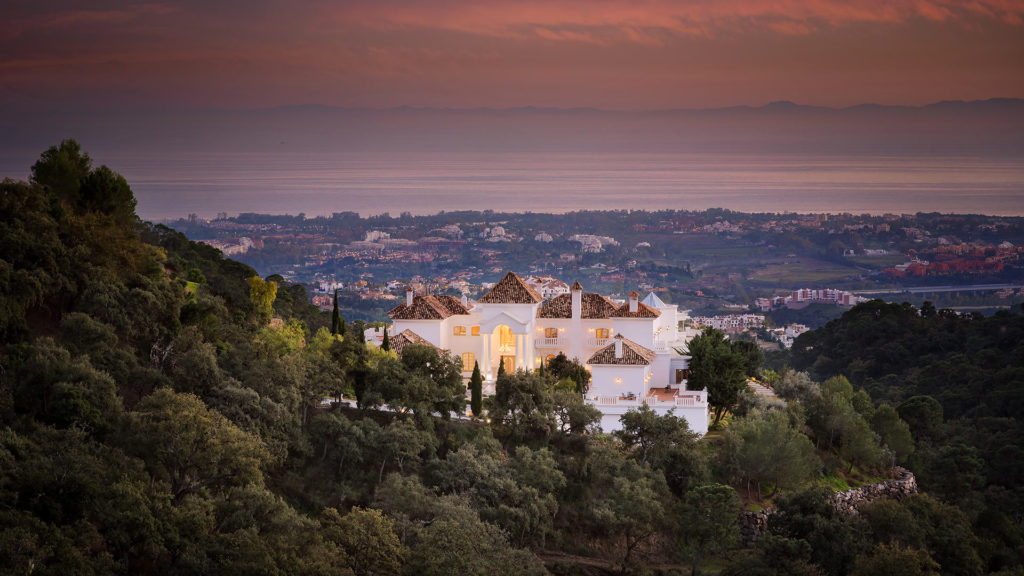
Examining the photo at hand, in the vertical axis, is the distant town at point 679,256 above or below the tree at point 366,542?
above

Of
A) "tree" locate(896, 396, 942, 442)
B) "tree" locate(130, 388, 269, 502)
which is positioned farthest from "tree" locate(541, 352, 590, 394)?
"tree" locate(896, 396, 942, 442)

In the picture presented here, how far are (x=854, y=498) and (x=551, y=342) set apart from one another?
14.2 metres

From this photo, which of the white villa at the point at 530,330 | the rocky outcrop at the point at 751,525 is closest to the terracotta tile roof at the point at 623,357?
the white villa at the point at 530,330

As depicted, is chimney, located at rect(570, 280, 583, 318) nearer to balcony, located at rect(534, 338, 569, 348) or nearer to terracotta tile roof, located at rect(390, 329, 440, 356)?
balcony, located at rect(534, 338, 569, 348)

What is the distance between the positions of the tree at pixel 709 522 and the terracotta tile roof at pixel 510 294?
13.1 meters

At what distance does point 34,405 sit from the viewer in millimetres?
29172

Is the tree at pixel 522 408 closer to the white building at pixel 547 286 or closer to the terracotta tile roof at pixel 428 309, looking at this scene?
the terracotta tile roof at pixel 428 309

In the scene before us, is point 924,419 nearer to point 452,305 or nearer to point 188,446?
point 452,305

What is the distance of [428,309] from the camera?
148 ft

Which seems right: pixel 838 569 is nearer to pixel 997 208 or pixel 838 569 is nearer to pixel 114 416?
pixel 114 416

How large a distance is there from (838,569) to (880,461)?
47.6ft

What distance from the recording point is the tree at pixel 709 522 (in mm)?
34969

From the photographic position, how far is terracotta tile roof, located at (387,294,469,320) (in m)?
44.8

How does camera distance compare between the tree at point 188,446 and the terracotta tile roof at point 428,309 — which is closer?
the tree at point 188,446
